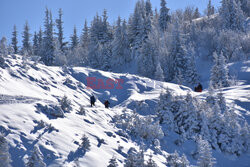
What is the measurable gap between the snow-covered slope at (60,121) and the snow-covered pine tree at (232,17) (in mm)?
34961

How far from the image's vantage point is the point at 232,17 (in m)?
59.2

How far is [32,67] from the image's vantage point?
23.7 metres

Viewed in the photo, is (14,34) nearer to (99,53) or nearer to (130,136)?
(99,53)

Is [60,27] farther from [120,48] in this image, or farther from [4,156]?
[4,156]

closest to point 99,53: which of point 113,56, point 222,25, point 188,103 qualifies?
point 113,56

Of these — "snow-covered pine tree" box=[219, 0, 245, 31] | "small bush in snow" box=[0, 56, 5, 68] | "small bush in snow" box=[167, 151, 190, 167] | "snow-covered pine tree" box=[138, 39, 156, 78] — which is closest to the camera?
"small bush in snow" box=[167, 151, 190, 167]

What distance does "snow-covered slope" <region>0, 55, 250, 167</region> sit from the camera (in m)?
11.9

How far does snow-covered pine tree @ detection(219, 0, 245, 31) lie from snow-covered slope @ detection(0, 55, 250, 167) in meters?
35.0

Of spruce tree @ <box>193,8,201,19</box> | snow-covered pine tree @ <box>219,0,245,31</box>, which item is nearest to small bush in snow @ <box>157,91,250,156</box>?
snow-covered pine tree @ <box>219,0,245,31</box>

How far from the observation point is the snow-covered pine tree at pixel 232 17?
58281 millimetres

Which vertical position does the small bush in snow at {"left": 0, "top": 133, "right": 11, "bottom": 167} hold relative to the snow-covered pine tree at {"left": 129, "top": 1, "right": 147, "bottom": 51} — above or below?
below

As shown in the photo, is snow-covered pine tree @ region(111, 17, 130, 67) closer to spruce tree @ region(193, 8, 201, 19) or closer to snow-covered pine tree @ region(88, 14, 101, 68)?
snow-covered pine tree @ region(88, 14, 101, 68)

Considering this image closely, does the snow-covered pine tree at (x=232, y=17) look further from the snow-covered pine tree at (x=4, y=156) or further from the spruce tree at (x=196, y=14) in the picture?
the snow-covered pine tree at (x=4, y=156)

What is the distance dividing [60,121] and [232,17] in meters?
54.3
